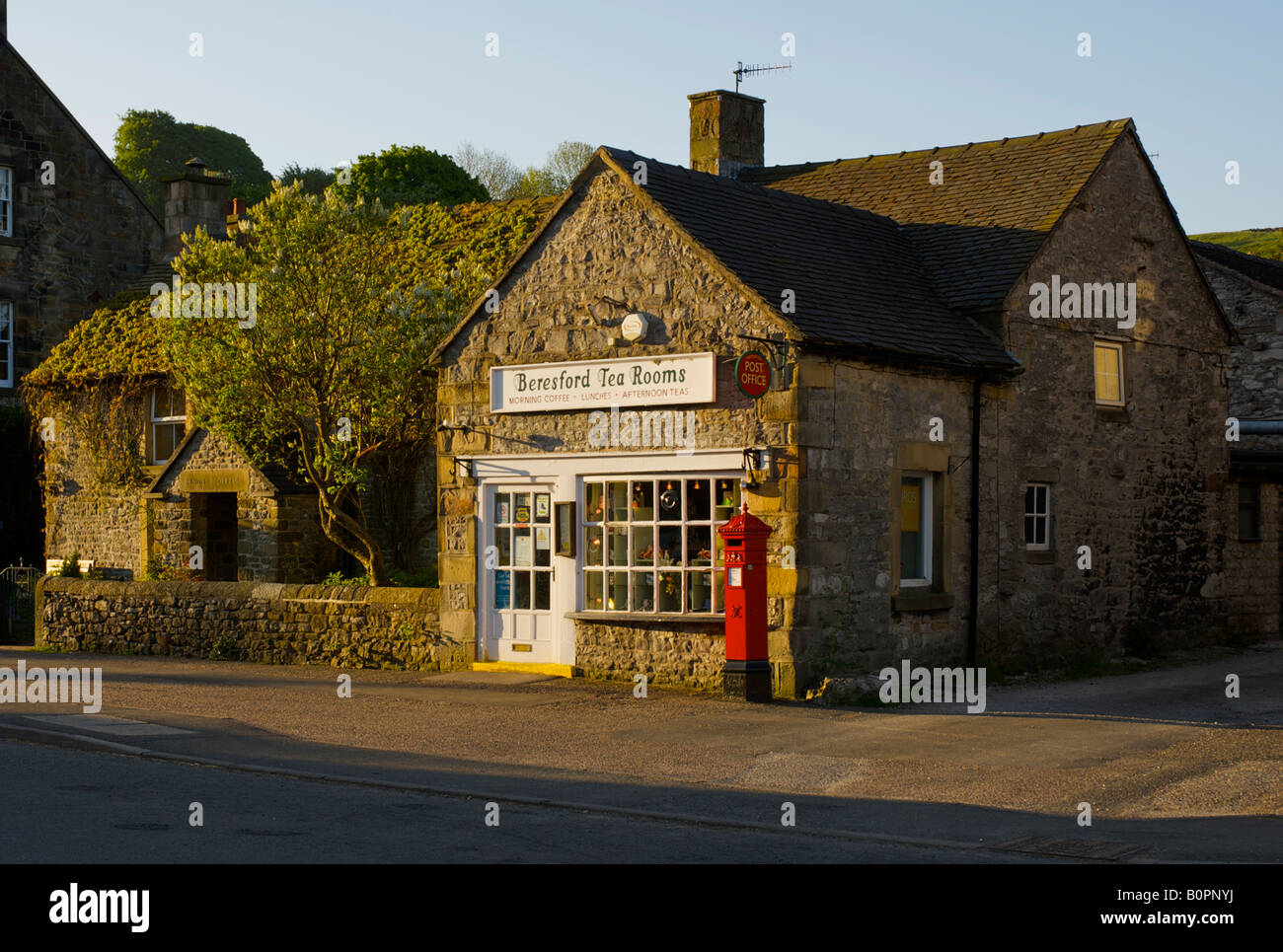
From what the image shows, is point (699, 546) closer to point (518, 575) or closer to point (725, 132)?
point (518, 575)

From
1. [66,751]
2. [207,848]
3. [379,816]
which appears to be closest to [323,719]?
[66,751]

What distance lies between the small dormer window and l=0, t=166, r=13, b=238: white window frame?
24.5 ft

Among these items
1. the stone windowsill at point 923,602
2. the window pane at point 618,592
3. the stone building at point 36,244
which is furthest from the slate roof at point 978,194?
the stone building at point 36,244

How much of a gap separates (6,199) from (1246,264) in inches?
1077

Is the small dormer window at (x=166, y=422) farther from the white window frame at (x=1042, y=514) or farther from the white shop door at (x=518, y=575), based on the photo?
the white window frame at (x=1042, y=514)

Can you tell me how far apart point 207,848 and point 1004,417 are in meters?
12.8

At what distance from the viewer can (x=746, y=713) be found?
573 inches

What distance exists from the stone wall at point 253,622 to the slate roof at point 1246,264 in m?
18.8

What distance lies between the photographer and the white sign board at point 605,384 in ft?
53.3

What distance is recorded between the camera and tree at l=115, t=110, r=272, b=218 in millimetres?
67750

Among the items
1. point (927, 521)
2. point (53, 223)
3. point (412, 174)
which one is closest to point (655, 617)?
point (927, 521)

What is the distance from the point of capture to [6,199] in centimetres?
3372

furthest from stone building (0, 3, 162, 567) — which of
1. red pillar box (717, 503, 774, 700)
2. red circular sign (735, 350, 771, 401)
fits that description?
red pillar box (717, 503, 774, 700)
